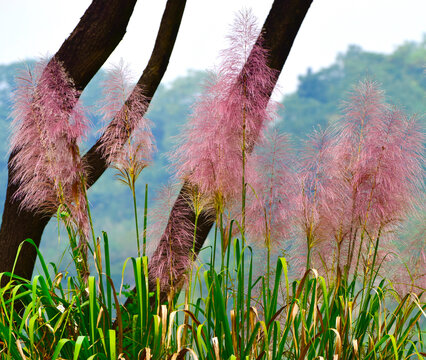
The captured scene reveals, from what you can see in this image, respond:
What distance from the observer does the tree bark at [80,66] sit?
3.24 m

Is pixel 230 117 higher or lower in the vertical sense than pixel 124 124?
higher

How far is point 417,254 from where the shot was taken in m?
2.47

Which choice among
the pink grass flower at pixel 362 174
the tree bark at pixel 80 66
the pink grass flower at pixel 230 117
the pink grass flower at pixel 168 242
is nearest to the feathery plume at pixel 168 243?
the pink grass flower at pixel 168 242

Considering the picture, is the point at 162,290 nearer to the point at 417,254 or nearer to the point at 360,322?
the point at 360,322

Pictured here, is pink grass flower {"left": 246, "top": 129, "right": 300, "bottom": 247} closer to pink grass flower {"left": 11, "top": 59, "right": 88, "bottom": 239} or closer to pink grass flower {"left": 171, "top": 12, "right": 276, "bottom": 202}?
pink grass flower {"left": 171, "top": 12, "right": 276, "bottom": 202}

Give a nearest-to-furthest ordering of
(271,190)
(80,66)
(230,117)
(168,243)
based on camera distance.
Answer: (230,117) → (271,190) → (168,243) → (80,66)

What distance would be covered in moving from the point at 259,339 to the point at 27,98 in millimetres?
1374

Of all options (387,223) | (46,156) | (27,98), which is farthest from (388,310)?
(27,98)

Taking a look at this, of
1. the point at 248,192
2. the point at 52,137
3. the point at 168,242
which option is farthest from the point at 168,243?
the point at 52,137

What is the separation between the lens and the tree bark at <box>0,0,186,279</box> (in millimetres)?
3238

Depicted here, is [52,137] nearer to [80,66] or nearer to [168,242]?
[168,242]

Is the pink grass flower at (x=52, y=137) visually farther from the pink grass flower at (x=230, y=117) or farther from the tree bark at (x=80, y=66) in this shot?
the tree bark at (x=80, y=66)

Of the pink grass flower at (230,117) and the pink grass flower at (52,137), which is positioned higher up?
the pink grass flower at (230,117)

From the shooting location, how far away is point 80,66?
129 inches
